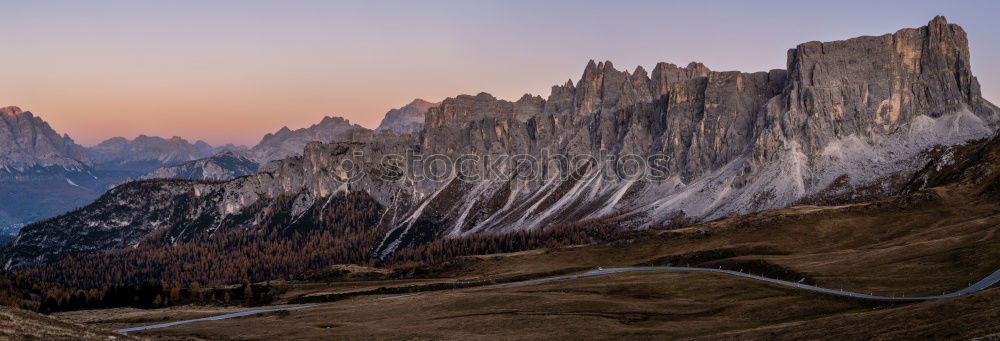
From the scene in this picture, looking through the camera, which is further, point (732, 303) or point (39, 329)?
point (732, 303)

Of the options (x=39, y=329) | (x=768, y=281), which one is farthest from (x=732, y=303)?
(x=39, y=329)

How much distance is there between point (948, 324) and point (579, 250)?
442 ft

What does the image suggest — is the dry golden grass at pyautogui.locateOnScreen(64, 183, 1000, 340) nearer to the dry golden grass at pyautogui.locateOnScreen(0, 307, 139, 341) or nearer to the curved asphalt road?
the curved asphalt road

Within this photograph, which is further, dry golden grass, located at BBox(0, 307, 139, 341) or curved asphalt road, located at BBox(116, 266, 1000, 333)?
curved asphalt road, located at BBox(116, 266, 1000, 333)

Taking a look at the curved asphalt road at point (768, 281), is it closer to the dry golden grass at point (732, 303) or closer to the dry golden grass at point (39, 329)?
the dry golden grass at point (732, 303)

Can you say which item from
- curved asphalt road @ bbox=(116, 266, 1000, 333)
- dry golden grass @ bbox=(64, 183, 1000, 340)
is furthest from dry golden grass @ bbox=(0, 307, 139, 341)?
dry golden grass @ bbox=(64, 183, 1000, 340)

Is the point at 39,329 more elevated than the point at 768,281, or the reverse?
the point at 39,329

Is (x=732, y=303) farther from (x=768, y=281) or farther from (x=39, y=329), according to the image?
(x=39, y=329)

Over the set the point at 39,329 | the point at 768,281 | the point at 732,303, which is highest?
the point at 39,329

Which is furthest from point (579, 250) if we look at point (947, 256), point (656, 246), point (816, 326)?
point (816, 326)

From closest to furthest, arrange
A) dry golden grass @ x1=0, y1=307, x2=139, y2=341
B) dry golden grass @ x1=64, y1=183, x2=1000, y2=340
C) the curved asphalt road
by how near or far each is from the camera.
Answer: dry golden grass @ x1=0, y1=307, x2=139, y2=341 < dry golden grass @ x1=64, y1=183, x2=1000, y2=340 < the curved asphalt road

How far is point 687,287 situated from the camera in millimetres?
108188

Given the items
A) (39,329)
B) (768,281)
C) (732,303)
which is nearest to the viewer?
(39,329)

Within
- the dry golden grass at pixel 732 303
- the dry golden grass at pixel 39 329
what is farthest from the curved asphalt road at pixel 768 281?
the dry golden grass at pixel 39 329
